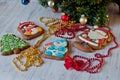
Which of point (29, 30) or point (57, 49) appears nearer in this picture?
point (57, 49)

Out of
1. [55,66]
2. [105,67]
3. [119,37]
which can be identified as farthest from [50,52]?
[119,37]

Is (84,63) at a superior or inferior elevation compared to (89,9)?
inferior

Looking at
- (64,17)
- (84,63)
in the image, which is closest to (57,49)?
(84,63)

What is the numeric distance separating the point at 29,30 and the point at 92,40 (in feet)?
0.88

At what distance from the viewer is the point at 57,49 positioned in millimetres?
860

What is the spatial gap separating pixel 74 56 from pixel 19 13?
0.43m

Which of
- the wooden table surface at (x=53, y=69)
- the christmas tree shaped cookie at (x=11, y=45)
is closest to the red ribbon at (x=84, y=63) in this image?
the wooden table surface at (x=53, y=69)

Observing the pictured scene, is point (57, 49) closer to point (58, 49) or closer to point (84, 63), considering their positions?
point (58, 49)

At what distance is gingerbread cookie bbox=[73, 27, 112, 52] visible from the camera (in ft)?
2.89

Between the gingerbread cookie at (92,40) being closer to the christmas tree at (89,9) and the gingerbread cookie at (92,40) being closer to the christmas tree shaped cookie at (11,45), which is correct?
the christmas tree at (89,9)

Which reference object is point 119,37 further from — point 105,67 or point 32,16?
point 32,16

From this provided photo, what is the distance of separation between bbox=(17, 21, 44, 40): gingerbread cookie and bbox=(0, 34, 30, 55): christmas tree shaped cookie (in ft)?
0.12

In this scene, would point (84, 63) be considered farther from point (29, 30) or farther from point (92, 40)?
point (29, 30)

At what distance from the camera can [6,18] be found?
110 cm
